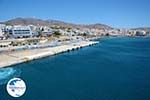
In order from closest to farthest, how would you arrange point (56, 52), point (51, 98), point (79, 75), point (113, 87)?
point (51, 98) < point (113, 87) < point (79, 75) < point (56, 52)

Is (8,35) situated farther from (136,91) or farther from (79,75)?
(136,91)

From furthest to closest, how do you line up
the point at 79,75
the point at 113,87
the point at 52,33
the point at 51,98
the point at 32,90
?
the point at 52,33
the point at 79,75
the point at 113,87
the point at 32,90
the point at 51,98

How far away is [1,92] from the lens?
8.85m

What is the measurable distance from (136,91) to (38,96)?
4.11 m

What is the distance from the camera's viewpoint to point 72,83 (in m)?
11.0

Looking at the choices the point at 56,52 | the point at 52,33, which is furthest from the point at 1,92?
the point at 52,33

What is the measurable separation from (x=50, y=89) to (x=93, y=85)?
208cm

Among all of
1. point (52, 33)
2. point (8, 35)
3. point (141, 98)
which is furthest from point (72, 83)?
point (52, 33)

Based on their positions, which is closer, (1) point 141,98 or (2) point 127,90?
(1) point 141,98

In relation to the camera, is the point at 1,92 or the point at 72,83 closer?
the point at 1,92

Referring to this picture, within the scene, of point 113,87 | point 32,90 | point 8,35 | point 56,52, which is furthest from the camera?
point 8,35

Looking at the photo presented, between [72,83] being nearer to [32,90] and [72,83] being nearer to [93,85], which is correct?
[93,85]

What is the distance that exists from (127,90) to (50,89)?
3259mm

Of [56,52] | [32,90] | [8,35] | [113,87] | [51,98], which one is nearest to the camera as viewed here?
[51,98]
